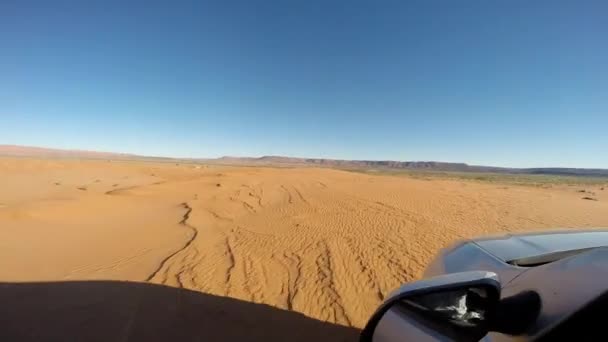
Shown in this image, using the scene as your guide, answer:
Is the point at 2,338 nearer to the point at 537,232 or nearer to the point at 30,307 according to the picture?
the point at 30,307

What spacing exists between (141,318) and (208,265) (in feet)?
7.34

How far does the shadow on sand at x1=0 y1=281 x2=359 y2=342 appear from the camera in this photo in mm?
3623

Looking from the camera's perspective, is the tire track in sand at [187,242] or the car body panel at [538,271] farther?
the tire track in sand at [187,242]

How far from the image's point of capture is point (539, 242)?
212cm

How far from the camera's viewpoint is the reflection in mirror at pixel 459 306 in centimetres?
118

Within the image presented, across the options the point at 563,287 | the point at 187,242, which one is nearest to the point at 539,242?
the point at 563,287

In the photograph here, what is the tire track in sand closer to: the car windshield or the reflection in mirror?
the reflection in mirror

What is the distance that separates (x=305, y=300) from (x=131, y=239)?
5.41 meters

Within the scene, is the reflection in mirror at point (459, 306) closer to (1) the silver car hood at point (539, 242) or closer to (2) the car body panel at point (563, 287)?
(2) the car body panel at point (563, 287)

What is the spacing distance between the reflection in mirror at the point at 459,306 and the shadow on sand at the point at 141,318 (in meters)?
2.71

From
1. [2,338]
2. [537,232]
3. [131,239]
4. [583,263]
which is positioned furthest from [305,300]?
[131,239]

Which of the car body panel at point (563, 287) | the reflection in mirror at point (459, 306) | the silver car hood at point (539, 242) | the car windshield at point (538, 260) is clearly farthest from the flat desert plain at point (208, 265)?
the car body panel at point (563, 287)

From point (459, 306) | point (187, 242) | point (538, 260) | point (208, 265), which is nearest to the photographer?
point (459, 306)

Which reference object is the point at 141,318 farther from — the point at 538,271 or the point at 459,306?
the point at 538,271
